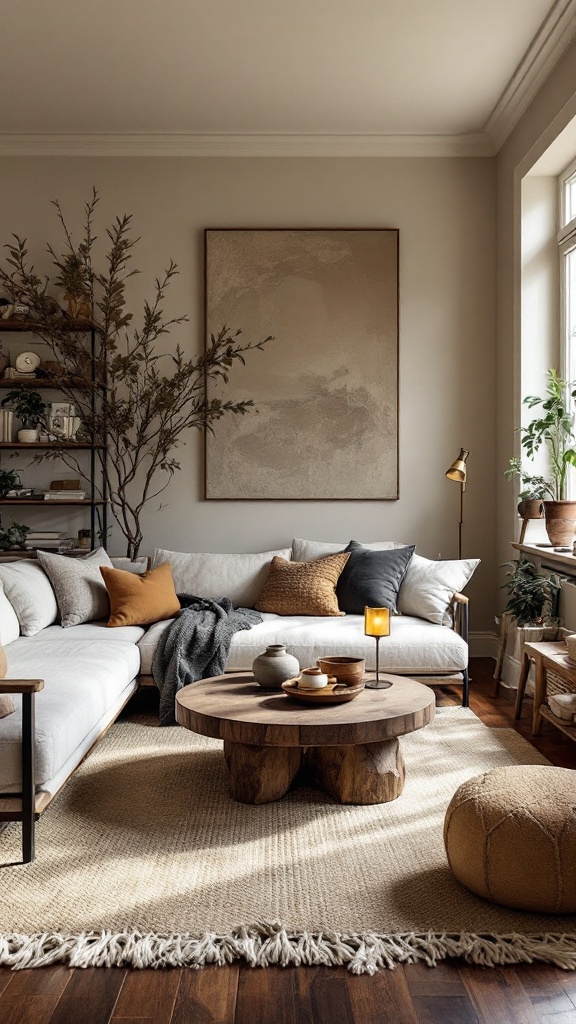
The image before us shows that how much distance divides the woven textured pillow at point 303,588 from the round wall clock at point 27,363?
2.05 metres

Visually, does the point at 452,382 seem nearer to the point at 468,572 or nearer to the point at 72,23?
the point at 468,572

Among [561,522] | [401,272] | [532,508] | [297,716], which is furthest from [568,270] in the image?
[297,716]

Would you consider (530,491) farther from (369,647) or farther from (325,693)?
(325,693)

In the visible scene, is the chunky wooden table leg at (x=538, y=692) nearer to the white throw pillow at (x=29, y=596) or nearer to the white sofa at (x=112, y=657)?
the white sofa at (x=112, y=657)

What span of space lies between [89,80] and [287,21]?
131cm

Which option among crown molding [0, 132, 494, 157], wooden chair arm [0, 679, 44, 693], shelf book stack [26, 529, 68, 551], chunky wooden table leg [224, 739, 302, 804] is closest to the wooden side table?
chunky wooden table leg [224, 739, 302, 804]

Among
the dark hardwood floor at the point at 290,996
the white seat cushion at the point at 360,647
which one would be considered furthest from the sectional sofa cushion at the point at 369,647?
the dark hardwood floor at the point at 290,996

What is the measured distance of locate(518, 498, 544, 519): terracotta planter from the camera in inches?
190

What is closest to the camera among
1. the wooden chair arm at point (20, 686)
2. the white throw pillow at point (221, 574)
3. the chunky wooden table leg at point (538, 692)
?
the wooden chair arm at point (20, 686)

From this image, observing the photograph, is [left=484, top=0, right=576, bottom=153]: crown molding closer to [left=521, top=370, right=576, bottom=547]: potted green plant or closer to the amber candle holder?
[left=521, top=370, right=576, bottom=547]: potted green plant

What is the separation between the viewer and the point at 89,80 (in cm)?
491

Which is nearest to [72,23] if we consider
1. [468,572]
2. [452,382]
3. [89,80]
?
[89,80]

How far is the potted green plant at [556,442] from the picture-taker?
460 cm

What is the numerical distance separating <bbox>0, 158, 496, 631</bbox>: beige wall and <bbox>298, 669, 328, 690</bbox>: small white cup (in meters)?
2.60
